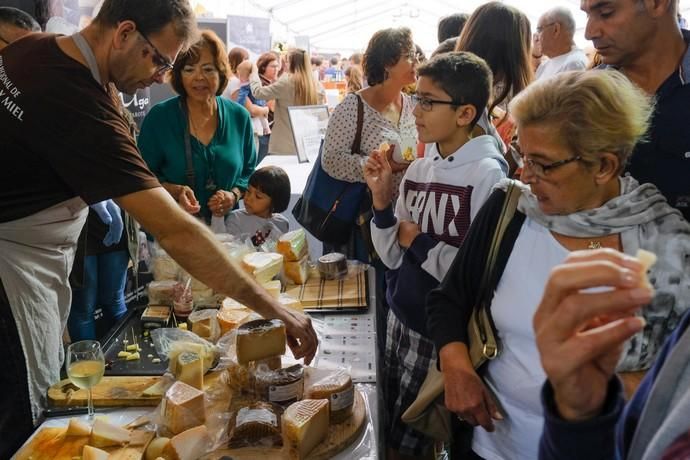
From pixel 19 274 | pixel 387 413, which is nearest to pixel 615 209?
pixel 387 413

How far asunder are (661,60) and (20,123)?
175 cm

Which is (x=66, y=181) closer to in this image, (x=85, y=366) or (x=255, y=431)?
(x=85, y=366)

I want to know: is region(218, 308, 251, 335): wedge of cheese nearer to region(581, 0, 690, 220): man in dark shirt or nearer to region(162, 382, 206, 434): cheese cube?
region(162, 382, 206, 434): cheese cube

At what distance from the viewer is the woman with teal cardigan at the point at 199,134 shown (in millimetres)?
2633

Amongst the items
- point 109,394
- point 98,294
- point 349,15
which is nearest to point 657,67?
point 109,394

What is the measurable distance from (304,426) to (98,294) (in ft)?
7.11

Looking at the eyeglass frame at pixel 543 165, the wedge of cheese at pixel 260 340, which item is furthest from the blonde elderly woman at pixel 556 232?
the wedge of cheese at pixel 260 340

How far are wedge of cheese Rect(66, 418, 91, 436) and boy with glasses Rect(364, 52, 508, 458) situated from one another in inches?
39.2

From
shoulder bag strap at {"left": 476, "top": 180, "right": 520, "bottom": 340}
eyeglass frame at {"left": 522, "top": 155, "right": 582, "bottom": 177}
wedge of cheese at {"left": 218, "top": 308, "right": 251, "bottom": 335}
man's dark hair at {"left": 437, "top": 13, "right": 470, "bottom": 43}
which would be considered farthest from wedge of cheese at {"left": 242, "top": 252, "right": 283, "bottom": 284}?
man's dark hair at {"left": 437, "top": 13, "right": 470, "bottom": 43}

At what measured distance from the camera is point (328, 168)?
2758 millimetres

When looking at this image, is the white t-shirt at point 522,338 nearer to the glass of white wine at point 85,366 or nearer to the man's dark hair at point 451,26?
the glass of white wine at point 85,366

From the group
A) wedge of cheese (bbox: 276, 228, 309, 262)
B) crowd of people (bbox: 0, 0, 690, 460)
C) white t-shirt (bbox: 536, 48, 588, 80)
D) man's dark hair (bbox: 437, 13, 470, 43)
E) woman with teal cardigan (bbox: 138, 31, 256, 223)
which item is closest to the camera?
crowd of people (bbox: 0, 0, 690, 460)

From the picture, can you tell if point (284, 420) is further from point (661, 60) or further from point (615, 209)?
point (661, 60)

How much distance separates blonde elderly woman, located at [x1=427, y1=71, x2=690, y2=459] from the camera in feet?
4.01
